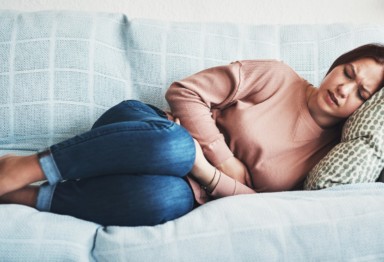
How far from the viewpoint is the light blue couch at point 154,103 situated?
784mm

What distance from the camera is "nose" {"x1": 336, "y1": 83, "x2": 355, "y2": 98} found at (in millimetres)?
1049

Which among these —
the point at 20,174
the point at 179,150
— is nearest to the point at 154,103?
the point at 179,150

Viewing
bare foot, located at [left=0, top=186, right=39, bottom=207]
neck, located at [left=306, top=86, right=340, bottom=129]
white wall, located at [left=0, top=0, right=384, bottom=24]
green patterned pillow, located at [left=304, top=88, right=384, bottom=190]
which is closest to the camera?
bare foot, located at [left=0, top=186, right=39, bottom=207]

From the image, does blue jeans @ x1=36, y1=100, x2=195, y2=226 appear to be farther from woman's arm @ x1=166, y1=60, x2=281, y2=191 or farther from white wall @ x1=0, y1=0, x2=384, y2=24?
white wall @ x1=0, y1=0, x2=384, y2=24

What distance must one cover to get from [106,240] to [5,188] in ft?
0.82

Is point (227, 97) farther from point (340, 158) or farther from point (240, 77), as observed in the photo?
point (340, 158)

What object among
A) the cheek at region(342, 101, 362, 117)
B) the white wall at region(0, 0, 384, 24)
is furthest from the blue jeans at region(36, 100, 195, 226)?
the white wall at region(0, 0, 384, 24)

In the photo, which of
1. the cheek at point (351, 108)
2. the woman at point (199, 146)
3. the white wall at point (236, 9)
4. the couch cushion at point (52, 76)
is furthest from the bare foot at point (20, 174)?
the white wall at point (236, 9)

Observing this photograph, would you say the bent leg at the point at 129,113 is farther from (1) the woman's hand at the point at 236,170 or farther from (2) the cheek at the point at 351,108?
(2) the cheek at the point at 351,108

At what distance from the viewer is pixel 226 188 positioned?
1009 millimetres

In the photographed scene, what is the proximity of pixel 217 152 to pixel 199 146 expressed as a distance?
51mm

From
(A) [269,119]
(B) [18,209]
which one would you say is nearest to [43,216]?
(B) [18,209]

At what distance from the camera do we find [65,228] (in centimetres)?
79

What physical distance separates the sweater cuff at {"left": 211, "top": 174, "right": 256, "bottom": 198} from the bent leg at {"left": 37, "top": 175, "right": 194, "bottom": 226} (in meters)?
0.15
